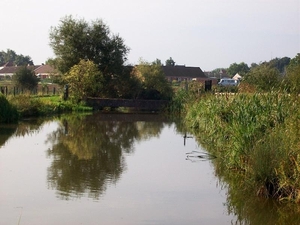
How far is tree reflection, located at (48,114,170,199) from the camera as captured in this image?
12.4m

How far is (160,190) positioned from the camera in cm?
1226

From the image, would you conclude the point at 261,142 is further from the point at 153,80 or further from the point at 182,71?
the point at 182,71

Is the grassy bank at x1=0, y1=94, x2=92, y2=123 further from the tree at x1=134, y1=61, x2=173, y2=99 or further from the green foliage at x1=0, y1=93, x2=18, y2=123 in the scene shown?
the tree at x1=134, y1=61, x2=173, y2=99

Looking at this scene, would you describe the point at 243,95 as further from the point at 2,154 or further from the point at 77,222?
the point at 77,222

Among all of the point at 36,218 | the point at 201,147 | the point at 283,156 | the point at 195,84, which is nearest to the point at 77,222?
the point at 36,218

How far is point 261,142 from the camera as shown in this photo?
12.3 meters

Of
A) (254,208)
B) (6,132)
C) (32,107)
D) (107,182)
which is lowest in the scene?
(254,208)

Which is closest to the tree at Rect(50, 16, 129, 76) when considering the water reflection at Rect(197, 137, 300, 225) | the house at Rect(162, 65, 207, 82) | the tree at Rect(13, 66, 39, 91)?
the tree at Rect(13, 66, 39, 91)

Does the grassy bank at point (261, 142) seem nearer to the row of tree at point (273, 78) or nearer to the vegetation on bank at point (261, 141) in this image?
the vegetation on bank at point (261, 141)

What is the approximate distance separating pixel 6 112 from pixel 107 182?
15499 millimetres

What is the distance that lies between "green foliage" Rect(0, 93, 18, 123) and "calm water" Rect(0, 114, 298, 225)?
183 inches

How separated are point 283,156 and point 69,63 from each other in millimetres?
33331

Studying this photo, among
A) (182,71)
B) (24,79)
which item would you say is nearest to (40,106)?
(24,79)

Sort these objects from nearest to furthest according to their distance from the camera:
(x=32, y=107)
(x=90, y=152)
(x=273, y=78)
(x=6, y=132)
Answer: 1. (x=90, y=152)
2. (x=6, y=132)
3. (x=273, y=78)
4. (x=32, y=107)
